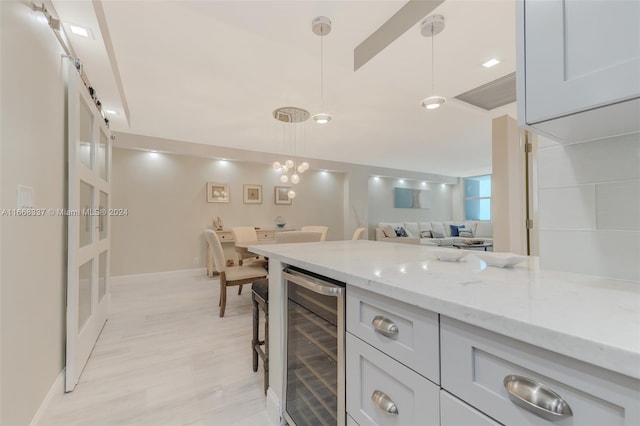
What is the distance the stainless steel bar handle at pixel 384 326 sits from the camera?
772mm

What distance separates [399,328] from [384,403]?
24 centimetres

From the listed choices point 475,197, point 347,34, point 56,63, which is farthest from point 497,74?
point 475,197

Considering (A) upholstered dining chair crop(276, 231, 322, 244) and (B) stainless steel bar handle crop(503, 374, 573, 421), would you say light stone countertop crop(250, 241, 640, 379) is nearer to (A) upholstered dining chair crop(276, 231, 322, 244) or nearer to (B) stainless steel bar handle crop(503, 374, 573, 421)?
(B) stainless steel bar handle crop(503, 374, 573, 421)

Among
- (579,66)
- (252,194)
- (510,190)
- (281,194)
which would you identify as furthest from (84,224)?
(281,194)

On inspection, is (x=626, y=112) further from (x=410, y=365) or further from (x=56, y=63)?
(x=56, y=63)

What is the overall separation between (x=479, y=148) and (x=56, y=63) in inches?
255

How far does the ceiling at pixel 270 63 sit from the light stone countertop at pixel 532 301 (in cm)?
175

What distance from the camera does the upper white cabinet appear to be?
548 millimetres

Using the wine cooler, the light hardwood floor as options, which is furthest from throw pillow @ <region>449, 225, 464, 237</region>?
the wine cooler

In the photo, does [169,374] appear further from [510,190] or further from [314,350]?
[510,190]

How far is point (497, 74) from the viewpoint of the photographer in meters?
2.52

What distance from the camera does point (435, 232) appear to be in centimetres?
824

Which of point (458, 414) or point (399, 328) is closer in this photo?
point (458, 414)

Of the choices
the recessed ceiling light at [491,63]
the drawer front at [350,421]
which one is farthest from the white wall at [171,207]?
the drawer front at [350,421]
